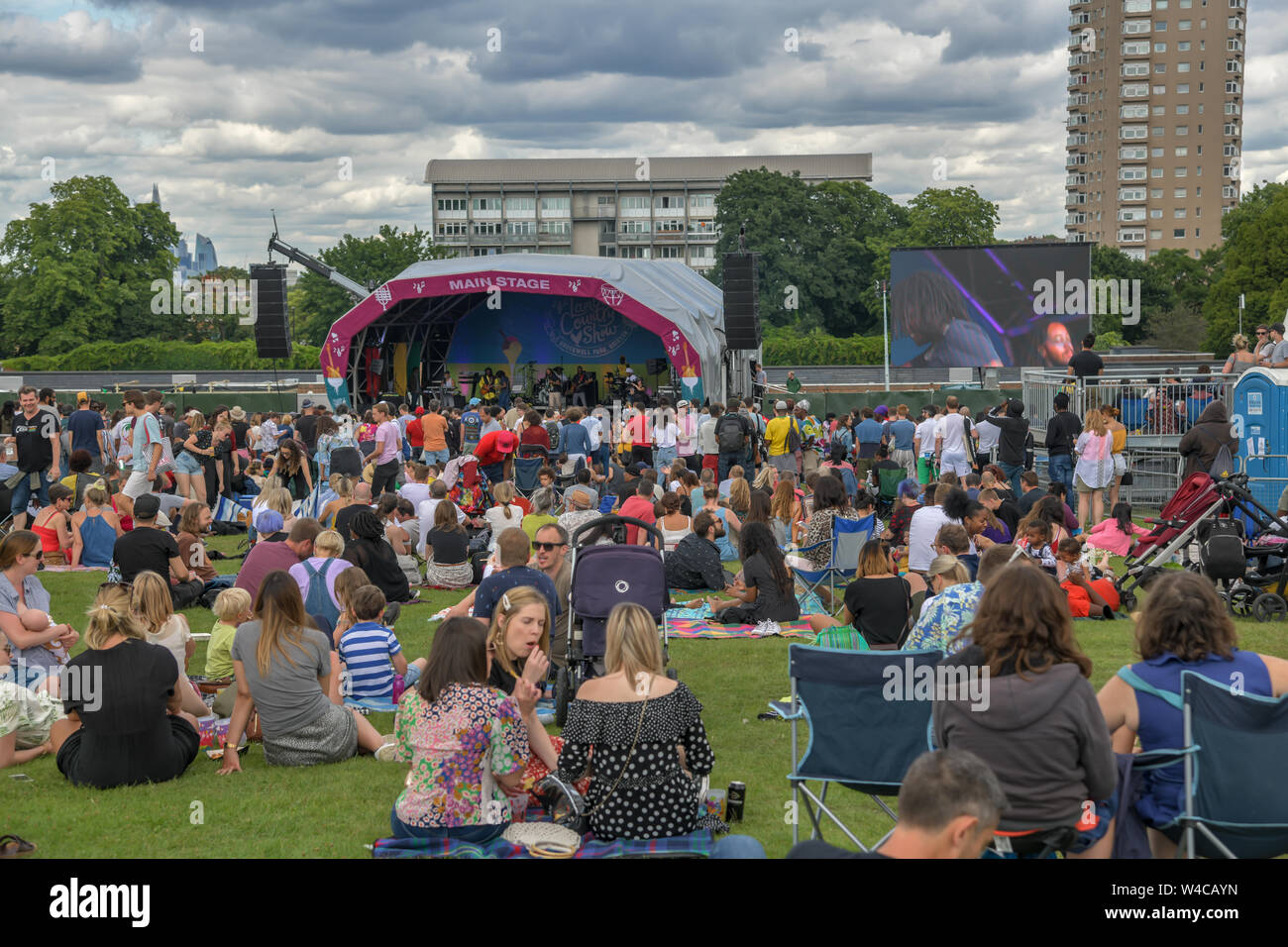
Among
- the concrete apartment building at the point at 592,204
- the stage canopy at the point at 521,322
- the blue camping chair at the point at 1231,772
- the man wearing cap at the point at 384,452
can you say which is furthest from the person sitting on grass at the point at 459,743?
the concrete apartment building at the point at 592,204

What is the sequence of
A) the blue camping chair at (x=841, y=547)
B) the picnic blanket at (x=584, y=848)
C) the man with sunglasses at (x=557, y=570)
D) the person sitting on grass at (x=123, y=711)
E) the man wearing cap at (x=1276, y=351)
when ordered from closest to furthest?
the picnic blanket at (x=584, y=848) → the person sitting on grass at (x=123, y=711) → the man with sunglasses at (x=557, y=570) → the blue camping chair at (x=841, y=547) → the man wearing cap at (x=1276, y=351)

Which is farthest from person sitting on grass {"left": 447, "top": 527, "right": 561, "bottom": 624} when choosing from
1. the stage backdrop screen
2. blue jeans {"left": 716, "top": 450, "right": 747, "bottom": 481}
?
the stage backdrop screen

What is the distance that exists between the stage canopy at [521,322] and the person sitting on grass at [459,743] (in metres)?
17.9

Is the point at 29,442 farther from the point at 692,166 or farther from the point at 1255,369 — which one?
the point at 692,166

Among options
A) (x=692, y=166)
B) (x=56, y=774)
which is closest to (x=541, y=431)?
(x=56, y=774)

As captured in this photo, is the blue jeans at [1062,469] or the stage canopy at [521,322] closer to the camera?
the blue jeans at [1062,469]

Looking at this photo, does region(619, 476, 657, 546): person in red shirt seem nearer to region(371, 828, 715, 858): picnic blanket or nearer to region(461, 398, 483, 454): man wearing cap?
region(371, 828, 715, 858): picnic blanket

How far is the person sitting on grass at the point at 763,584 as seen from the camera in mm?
9429

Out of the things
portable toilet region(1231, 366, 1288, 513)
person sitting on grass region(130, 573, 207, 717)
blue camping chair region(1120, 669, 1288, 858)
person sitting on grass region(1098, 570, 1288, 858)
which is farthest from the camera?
portable toilet region(1231, 366, 1288, 513)

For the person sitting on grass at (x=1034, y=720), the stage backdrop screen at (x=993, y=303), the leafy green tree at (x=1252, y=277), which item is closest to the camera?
the person sitting on grass at (x=1034, y=720)

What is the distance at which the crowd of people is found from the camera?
13.4 feet

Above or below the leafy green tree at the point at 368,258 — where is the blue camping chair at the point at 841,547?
below

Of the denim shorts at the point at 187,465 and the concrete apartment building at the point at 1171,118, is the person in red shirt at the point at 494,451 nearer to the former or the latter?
the denim shorts at the point at 187,465

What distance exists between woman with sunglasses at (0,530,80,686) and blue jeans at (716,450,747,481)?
1083 cm
